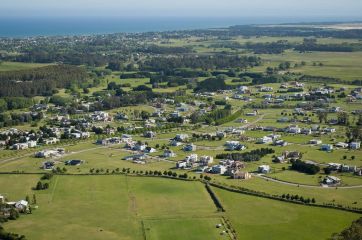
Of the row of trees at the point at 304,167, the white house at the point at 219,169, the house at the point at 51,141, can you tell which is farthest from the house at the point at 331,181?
the house at the point at 51,141

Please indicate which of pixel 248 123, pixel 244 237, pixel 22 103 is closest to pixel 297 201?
pixel 244 237

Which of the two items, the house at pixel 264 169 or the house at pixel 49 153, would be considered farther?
the house at pixel 49 153

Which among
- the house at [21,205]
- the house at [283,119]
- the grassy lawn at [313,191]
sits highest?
the house at [21,205]

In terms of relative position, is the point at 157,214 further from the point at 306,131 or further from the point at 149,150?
the point at 306,131

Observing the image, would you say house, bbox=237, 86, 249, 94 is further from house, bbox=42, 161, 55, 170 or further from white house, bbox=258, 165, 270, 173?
house, bbox=42, 161, 55, 170

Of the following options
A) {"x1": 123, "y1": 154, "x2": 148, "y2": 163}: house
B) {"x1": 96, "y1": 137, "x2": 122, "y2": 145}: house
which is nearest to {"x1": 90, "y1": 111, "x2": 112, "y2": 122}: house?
{"x1": 96, "y1": 137, "x2": 122, "y2": 145}: house

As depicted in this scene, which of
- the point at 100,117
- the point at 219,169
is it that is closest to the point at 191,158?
the point at 219,169

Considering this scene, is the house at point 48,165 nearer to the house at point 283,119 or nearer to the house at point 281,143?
the house at point 281,143

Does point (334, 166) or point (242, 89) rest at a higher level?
point (242, 89)
